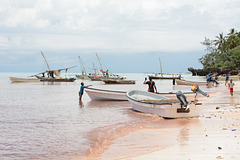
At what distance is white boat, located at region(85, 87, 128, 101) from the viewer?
26.5 m

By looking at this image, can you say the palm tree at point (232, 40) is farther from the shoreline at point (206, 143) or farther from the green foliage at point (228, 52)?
the shoreline at point (206, 143)

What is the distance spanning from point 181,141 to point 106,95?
1755 centimetres

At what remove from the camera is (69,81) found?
82.0m

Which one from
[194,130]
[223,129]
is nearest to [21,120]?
[194,130]

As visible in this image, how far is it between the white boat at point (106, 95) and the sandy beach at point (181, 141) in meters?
12.2

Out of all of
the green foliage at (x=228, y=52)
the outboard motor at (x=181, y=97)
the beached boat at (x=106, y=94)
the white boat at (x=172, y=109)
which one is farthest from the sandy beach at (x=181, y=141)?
the green foliage at (x=228, y=52)

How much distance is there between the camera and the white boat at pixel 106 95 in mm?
26469

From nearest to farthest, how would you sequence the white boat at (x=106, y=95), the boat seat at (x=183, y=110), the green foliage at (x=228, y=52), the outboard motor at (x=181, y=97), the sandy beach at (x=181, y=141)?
the sandy beach at (x=181, y=141), the outboard motor at (x=181, y=97), the boat seat at (x=183, y=110), the white boat at (x=106, y=95), the green foliage at (x=228, y=52)

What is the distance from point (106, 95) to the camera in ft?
88.5

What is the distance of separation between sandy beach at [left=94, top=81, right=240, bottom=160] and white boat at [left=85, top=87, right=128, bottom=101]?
1223 centimetres

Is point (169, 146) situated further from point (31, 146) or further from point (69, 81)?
point (69, 81)

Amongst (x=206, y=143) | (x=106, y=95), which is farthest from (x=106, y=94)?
(x=206, y=143)

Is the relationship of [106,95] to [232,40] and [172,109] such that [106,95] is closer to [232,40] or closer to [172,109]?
[172,109]

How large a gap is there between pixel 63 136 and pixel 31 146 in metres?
1.96
